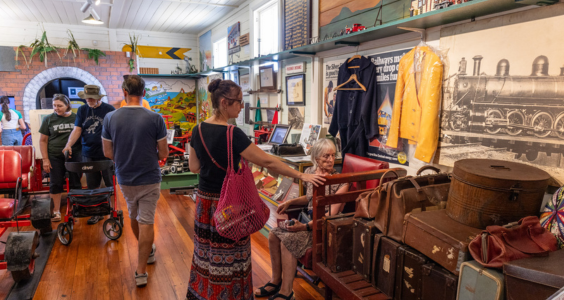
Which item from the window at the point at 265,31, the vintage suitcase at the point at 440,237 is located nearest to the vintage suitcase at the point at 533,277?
the vintage suitcase at the point at 440,237

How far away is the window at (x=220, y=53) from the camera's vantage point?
7.55 metres

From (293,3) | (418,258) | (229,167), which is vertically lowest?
(418,258)

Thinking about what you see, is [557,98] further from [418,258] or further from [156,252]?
[156,252]

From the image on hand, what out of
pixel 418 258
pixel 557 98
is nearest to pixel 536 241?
pixel 418 258

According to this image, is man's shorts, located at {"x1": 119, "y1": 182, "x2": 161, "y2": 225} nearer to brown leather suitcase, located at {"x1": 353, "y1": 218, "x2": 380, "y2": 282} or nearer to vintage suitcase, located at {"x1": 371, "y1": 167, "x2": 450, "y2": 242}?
brown leather suitcase, located at {"x1": 353, "y1": 218, "x2": 380, "y2": 282}

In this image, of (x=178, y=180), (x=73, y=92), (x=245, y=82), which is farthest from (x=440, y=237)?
(x=73, y=92)

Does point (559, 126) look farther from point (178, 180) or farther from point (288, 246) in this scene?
point (178, 180)

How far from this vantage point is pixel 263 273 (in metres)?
3.07

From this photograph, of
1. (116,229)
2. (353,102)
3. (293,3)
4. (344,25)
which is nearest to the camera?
(353,102)

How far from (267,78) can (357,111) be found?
2258 millimetres

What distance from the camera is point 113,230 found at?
385cm

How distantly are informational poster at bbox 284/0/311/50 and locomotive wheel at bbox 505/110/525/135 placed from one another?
2.64 meters

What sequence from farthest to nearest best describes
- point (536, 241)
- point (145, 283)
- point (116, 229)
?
point (116, 229) → point (145, 283) → point (536, 241)

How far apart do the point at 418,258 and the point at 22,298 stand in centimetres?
289
